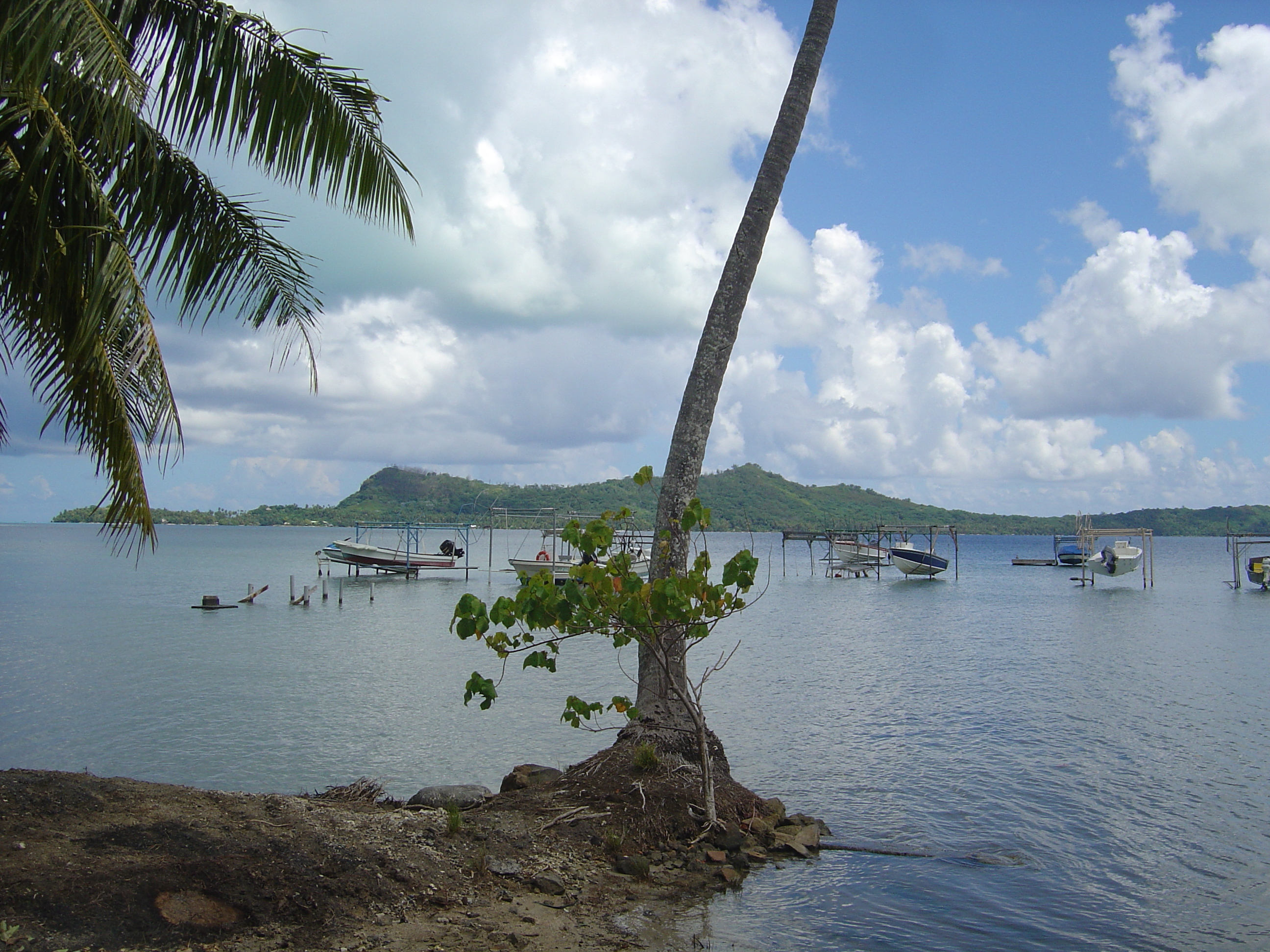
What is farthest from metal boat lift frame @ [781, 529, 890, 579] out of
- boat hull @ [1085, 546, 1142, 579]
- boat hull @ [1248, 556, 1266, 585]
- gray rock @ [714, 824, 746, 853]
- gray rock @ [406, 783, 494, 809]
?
gray rock @ [714, 824, 746, 853]

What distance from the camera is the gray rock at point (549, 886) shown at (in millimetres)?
6312

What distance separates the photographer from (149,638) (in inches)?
1006

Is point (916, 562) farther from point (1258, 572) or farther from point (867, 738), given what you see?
point (867, 738)

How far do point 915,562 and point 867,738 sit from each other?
4814 centimetres

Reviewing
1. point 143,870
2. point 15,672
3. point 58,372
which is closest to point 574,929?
point 143,870

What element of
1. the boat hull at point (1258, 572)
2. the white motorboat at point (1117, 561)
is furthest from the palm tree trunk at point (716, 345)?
the white motorboat at point (1117, 561)

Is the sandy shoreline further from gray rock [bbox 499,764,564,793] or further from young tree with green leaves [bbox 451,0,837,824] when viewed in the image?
gray rock [bbox 499,764,564,793]

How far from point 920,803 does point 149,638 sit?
23.4 m

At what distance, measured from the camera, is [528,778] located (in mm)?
9195

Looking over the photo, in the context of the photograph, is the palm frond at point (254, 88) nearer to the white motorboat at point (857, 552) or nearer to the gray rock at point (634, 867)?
the gray rock at point (634, 867)

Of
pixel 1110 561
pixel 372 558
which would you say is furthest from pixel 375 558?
pixel 1110 561

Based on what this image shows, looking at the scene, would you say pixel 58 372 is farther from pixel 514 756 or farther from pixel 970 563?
pixel 970 563

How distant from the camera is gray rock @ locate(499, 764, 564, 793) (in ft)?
29.7

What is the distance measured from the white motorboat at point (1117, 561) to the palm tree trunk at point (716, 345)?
2082 inches
